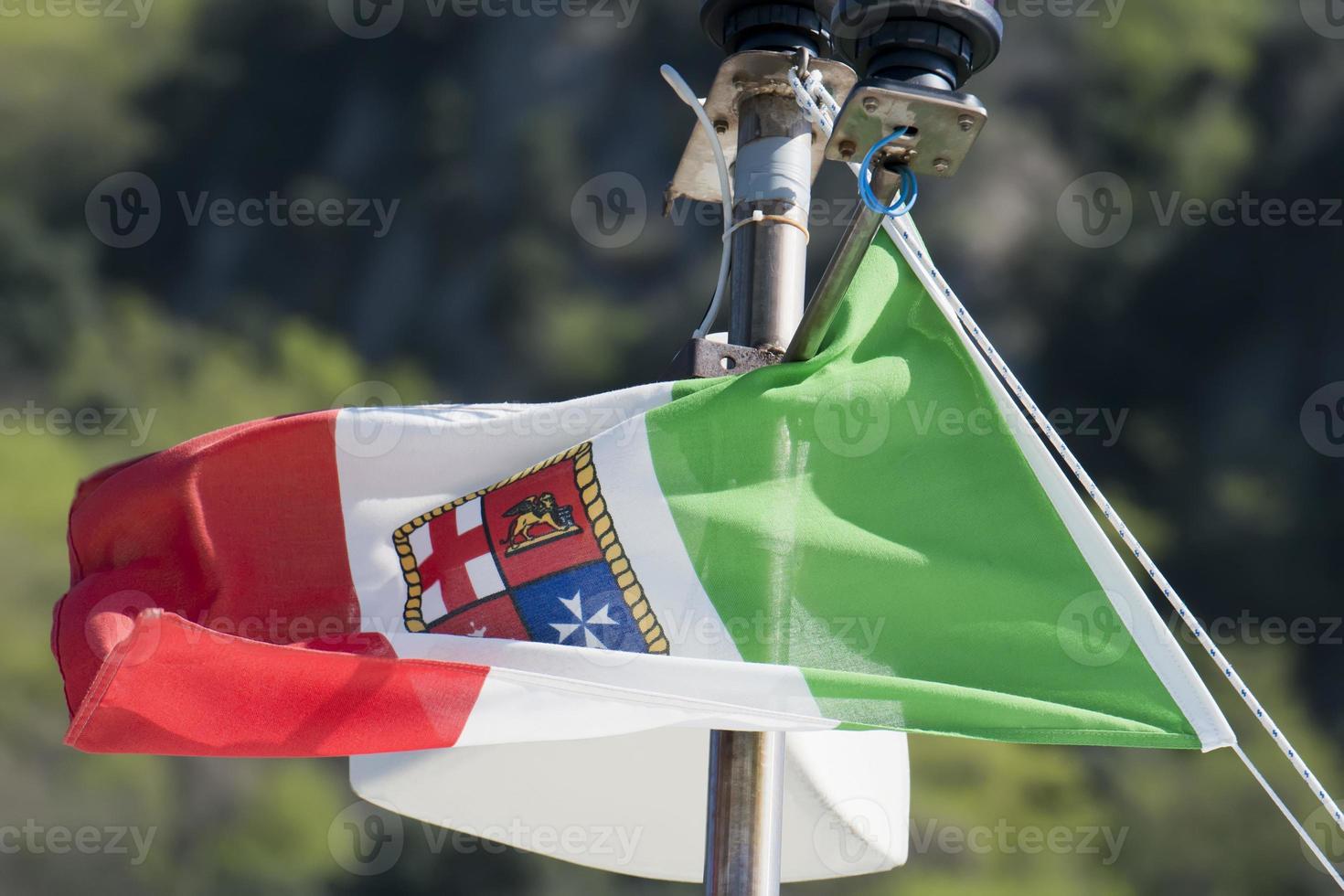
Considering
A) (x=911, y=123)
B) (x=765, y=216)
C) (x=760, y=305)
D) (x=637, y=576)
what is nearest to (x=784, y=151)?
(x=765, y=216)

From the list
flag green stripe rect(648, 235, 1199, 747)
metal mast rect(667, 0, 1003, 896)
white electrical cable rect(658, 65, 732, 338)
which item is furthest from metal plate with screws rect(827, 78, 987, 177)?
white electrical cable rect(658, 65, 732, 338)

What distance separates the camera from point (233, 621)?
2.63 m

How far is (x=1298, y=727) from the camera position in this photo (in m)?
8.99

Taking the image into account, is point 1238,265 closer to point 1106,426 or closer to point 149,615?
point 1106,426

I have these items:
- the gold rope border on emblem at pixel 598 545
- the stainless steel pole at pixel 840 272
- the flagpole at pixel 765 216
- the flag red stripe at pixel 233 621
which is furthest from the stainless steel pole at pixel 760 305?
the flag red stripe at pixel 233 621

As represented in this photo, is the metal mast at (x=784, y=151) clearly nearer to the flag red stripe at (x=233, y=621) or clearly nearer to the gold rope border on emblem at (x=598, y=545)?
the gold rope border on emblem at (x=598, y=545)

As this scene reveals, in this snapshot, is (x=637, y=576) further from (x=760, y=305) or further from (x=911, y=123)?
(x=911, y=123)

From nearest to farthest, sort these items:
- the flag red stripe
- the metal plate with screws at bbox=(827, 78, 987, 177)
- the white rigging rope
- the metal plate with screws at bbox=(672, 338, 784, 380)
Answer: the metal plate with screws at bbox=(827, 78, 987, 177) < the white rigging rope < the flag red stripe < the metal plate with screws at bbox=(672, 338, 784, 380)

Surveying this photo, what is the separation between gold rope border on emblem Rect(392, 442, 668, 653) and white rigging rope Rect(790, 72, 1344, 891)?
1.87 ft

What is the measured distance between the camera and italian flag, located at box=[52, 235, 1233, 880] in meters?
2.26

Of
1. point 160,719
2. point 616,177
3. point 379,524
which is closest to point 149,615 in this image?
point 160,719

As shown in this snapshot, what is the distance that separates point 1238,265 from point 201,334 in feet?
20.6

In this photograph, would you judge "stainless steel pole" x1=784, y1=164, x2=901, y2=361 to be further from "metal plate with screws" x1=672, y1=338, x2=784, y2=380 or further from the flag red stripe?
the flag red stripe

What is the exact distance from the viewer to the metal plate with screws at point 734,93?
2660 millimetres
